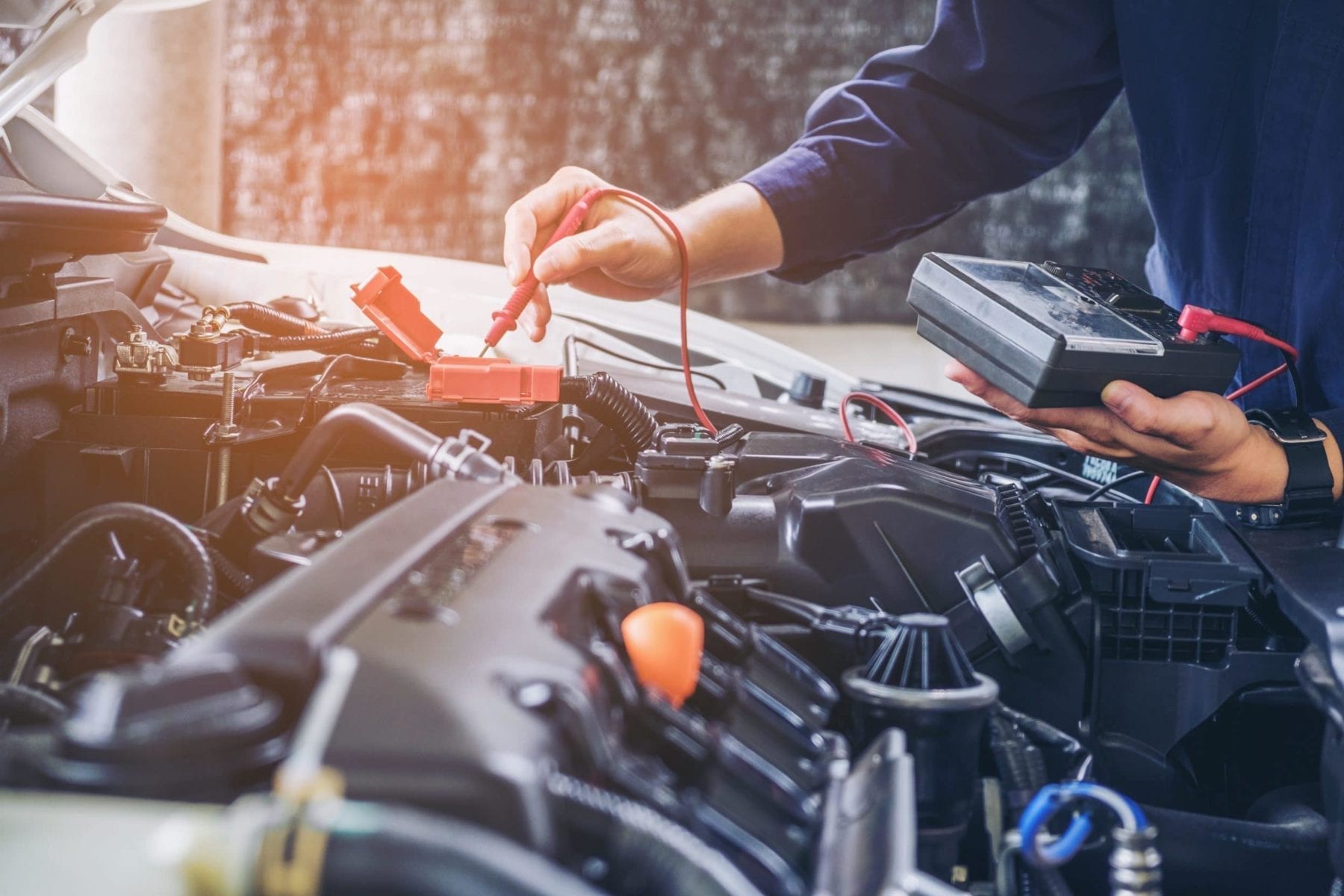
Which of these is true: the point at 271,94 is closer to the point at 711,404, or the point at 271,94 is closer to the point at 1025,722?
the point at 711,404

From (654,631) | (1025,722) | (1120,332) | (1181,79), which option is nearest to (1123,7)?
(1181,79)

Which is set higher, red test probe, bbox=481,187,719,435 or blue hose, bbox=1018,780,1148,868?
red test probe, bbox=481,187,719,435

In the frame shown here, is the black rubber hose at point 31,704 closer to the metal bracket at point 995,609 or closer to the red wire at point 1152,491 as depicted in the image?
the metal bracket at point 995,609

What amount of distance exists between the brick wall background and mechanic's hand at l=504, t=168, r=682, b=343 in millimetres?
4476

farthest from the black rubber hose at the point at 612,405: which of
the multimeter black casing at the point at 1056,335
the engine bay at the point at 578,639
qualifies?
the multimeter black casing at the point at 1056,335

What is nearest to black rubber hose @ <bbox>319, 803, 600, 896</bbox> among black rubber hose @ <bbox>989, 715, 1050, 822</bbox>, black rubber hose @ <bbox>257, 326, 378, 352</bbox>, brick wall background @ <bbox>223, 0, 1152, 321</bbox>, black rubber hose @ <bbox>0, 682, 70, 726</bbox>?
black rubber hose @ <bbox>0, 682, 70, 726</bbox>

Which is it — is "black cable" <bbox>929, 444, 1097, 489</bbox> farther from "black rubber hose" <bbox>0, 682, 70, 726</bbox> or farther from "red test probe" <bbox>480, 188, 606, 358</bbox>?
"black rubber hose" <bbox>0, 682, 70, 726</bbox>

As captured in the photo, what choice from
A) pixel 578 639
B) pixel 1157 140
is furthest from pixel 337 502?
pixel 1157 140

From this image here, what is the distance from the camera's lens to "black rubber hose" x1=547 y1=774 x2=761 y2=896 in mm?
342

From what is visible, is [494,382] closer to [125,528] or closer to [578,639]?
[125,528]

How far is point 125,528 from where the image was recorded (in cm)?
62

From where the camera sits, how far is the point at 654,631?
44 centimetres

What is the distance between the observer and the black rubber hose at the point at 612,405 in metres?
0.82

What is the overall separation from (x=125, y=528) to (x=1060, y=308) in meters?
0.62
